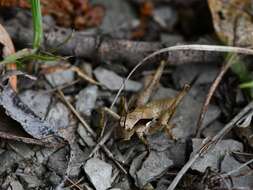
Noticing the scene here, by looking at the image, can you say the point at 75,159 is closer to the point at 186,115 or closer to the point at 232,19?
the point at 186,115

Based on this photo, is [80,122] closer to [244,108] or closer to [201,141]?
[201,141]

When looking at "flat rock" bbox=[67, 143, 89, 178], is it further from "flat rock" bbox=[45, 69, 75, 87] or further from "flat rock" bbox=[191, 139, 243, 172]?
"flat rock" bbox=[191, 139, 243, 172]

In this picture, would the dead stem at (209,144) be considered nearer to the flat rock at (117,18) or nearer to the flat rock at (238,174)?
the flat rock at (238,174)

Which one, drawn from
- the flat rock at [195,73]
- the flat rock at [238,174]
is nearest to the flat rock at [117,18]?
the flat rock at [195,73]

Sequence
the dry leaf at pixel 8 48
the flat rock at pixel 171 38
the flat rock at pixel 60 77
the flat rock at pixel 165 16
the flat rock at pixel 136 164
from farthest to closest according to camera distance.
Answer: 1. the flat rock at pixel 165 16
2. the flat rock at pixel 171 38
3. the flat rock at pixel 60 77
4. the dry leaf at pixel 8 48
5. the flat rock at pixel 136 164

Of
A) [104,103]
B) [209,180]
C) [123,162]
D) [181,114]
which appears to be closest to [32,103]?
[104,103]

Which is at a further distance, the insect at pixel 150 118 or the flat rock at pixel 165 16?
the flat rock at pixel 165 16
